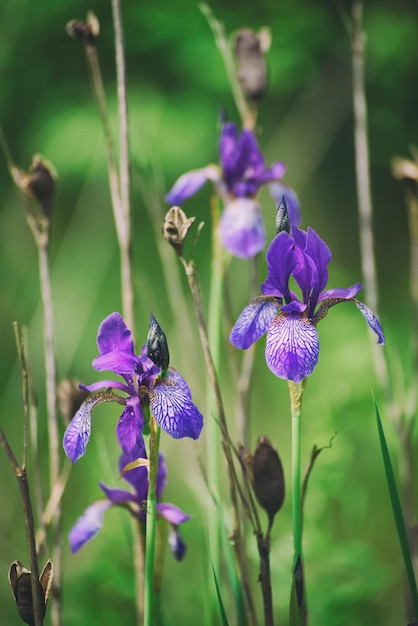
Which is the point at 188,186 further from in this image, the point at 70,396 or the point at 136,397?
the point at 136,397

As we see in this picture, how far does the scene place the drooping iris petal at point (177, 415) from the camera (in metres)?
0.49

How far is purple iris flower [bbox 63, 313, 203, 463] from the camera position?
497 mm

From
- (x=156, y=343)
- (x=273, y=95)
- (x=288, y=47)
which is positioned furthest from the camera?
(x=273, y=95)

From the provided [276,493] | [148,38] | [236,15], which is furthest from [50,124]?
[276,493]

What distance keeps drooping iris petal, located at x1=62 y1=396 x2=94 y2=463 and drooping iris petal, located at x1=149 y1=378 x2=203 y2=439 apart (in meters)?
0.05

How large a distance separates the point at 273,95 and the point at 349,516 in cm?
115

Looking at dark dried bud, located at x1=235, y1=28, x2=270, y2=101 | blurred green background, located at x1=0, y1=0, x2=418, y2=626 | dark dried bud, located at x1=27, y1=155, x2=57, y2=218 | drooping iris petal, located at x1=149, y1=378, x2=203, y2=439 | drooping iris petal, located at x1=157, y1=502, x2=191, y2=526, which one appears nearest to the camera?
drooping iris petal, located at x1=149, y1=378, x2=203, y2=439

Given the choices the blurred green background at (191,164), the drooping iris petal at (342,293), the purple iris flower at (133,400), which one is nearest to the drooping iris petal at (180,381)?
the purple iris flower at (133,400)

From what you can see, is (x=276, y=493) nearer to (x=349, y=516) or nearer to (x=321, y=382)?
(x=349, y=516)

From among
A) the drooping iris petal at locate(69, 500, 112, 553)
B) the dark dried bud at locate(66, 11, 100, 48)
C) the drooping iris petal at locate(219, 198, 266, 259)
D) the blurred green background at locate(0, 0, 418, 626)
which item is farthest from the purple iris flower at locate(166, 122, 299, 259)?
the blurred green background at locate(0, 0, 418, 626)

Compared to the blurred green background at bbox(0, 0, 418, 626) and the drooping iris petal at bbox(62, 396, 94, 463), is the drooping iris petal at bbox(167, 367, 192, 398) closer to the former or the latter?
the drooping iris petal at bbox(62, 396, 94, 463)

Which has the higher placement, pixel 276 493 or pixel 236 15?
pixel 236 15

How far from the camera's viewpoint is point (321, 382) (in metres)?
1.65

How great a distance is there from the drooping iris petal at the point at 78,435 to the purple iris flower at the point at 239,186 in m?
0.30
